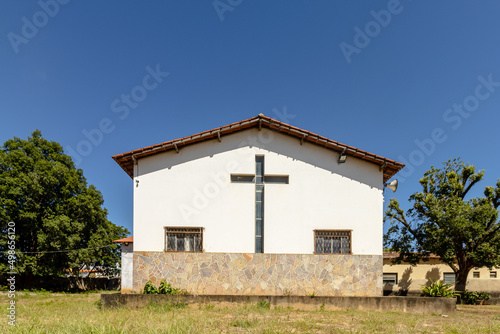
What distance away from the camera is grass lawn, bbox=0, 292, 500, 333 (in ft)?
24.3

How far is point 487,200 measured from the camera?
18.4 meters

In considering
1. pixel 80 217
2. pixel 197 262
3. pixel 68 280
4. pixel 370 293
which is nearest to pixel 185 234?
pixel 197 262

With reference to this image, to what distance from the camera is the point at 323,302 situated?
1138 cm

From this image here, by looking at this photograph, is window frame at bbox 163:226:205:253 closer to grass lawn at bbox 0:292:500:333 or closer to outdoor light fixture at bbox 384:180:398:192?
grass lawn at bbox 0:292:500:333

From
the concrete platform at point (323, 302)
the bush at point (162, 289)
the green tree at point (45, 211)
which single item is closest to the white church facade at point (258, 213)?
the bush at point (162, 289)

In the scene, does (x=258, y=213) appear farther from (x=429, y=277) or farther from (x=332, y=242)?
(x=429, y=277)

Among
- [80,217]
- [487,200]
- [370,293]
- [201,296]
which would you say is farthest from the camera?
[80,217]

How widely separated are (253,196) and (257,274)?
3.14 metres

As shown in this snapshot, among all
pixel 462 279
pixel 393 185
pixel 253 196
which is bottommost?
pixel 462 279

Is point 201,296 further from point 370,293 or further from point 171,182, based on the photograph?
point 370,293

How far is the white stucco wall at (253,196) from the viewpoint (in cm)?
Result: 1223

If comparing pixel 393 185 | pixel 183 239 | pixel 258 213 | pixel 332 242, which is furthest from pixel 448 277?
pixel 183 239

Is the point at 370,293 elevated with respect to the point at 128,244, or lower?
lower

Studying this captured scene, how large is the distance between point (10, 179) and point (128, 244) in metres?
15.7
